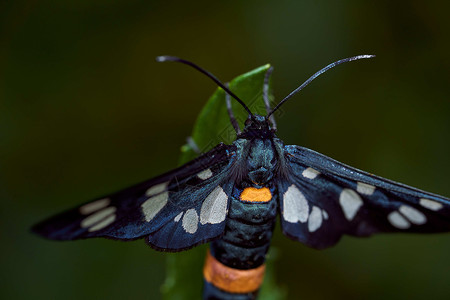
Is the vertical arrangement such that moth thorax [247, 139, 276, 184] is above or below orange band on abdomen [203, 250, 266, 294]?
above

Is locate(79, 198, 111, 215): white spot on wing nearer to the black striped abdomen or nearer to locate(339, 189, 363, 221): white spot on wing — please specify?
the black striped abdomen

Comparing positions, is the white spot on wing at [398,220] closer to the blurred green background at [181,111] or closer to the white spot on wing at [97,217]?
the blurred green background at [181,111]

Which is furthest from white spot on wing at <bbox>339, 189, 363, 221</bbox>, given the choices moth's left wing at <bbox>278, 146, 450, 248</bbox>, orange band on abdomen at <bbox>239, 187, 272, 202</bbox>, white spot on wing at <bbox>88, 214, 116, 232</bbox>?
white spot on wing at <bbox>88, 214, 116, 232</bbox>

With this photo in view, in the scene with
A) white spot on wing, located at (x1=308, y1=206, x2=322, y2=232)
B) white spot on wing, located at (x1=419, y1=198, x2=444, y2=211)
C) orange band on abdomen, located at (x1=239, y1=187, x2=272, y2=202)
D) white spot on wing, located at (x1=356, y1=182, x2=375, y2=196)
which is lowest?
white spot on wing, located at (x1=419, y1=198, x2=444, y2=211)

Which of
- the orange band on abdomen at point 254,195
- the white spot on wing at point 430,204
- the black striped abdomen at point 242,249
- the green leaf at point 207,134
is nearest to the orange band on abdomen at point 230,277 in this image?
the black striped abdomen at point 242,249

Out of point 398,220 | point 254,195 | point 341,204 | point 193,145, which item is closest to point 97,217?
point 193,145

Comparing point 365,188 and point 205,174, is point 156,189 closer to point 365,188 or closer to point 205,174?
point 205,174

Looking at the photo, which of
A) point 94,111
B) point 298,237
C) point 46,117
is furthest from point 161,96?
point 298,237
